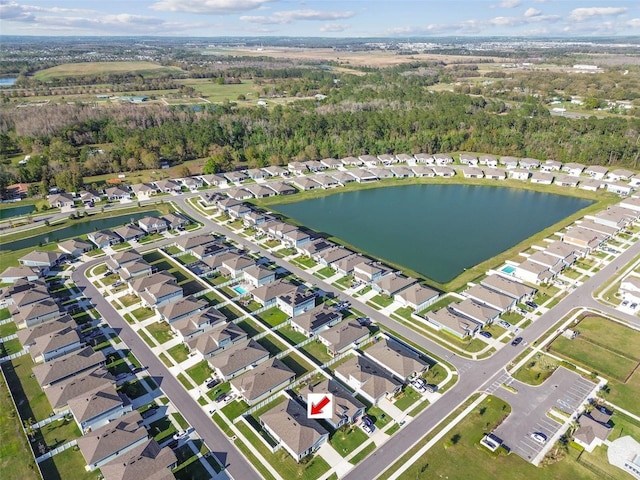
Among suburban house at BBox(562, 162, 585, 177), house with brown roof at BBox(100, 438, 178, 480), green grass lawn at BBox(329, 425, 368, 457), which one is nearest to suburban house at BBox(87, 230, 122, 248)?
house with brown roof at BBox(100, 438, 178, 480)

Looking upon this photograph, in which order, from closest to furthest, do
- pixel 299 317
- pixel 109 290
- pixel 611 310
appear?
pixel 299 317, pixel 611 310, pixel 109 290

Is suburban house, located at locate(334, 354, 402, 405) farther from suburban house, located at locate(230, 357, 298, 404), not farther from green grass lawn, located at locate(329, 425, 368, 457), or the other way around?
suburban house, located at locate(230, 357, 298, 404)

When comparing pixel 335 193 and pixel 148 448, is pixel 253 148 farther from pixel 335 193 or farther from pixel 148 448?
pixel 148 448

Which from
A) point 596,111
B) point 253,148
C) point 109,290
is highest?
point 596,111

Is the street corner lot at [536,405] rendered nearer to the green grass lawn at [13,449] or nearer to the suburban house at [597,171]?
the green grass lawn at [13,449]

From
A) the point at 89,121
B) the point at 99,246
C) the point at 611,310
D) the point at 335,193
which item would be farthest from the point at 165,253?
the point at 89,121

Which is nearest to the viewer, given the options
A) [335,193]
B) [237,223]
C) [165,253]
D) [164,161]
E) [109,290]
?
[109,290]

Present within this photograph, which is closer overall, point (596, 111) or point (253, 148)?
point (253, 148)

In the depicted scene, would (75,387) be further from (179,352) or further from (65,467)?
(179,352)
